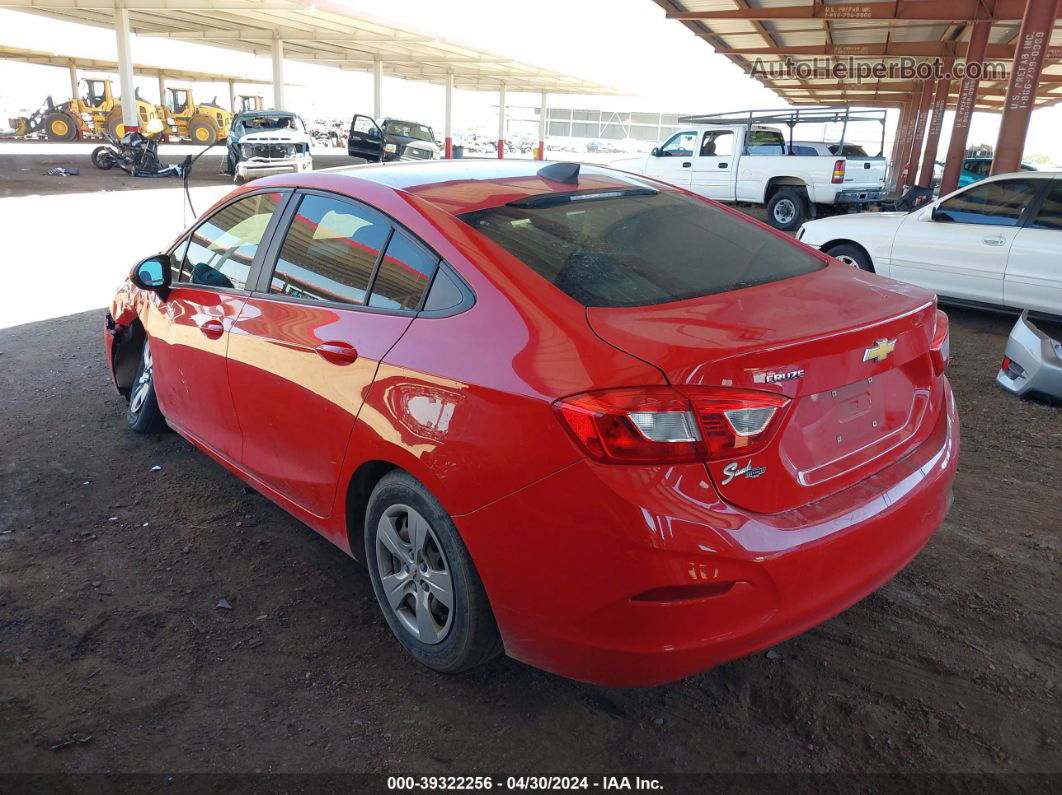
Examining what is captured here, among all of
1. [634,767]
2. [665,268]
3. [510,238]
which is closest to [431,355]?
[510,238]

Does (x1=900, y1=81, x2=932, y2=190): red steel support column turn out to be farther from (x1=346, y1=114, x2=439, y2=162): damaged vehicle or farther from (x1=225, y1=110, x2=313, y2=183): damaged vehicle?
(x1=225, y1=110, x2=313, y2=183): damaged vehicle

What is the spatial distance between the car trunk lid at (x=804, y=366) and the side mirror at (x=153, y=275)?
251 cm

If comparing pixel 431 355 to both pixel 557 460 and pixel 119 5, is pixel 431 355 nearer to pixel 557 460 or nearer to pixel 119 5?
pixel 557 460

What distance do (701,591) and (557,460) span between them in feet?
1.60

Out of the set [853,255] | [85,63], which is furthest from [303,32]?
[85,63]

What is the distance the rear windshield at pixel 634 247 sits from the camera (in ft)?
7.98

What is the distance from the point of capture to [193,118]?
41.6 metres

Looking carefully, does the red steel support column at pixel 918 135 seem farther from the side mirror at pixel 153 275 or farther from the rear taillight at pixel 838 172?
the side mirror at pixel 153 275

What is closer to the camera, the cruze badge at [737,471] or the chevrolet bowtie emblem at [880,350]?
the cruze badge at [737,471]

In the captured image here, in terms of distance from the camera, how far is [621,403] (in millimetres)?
1972

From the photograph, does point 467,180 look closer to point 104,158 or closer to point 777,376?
point 777,376

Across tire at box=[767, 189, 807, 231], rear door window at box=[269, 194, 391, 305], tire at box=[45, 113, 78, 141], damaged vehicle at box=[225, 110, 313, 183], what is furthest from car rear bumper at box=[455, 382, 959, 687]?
tire at box=[45, 113, 78, 141]

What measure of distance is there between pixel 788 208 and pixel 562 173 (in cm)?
1394

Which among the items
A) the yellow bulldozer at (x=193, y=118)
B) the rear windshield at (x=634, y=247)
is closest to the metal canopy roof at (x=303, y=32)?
the yellow bulldozer at (x=193, y=118)
